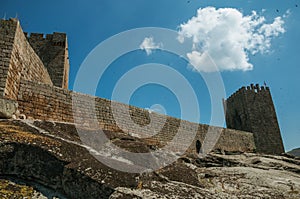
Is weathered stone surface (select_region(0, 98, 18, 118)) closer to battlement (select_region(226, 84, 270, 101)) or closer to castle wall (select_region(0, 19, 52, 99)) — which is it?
castle wall (select_region(0, 19, 52, 99))

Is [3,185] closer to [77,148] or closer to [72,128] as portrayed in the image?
[77,148]

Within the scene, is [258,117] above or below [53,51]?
below

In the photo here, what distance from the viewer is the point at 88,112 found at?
1005 cm

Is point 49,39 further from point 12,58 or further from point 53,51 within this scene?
point 12,58

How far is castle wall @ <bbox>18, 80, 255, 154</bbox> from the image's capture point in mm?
8117

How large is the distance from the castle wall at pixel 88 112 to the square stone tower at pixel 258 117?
35.3 feet

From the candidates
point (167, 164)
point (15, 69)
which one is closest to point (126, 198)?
point (167, 164)

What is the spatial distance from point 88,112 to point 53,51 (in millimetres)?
9787

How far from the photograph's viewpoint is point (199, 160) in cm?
704

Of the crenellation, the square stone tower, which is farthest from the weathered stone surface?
A: the square stone tower

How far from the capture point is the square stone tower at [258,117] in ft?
84.5

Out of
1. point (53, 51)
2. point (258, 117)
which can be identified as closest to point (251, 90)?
point (258, 117)

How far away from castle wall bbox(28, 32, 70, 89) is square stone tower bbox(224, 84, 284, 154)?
21.0 m

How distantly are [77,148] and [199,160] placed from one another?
15.6ft
